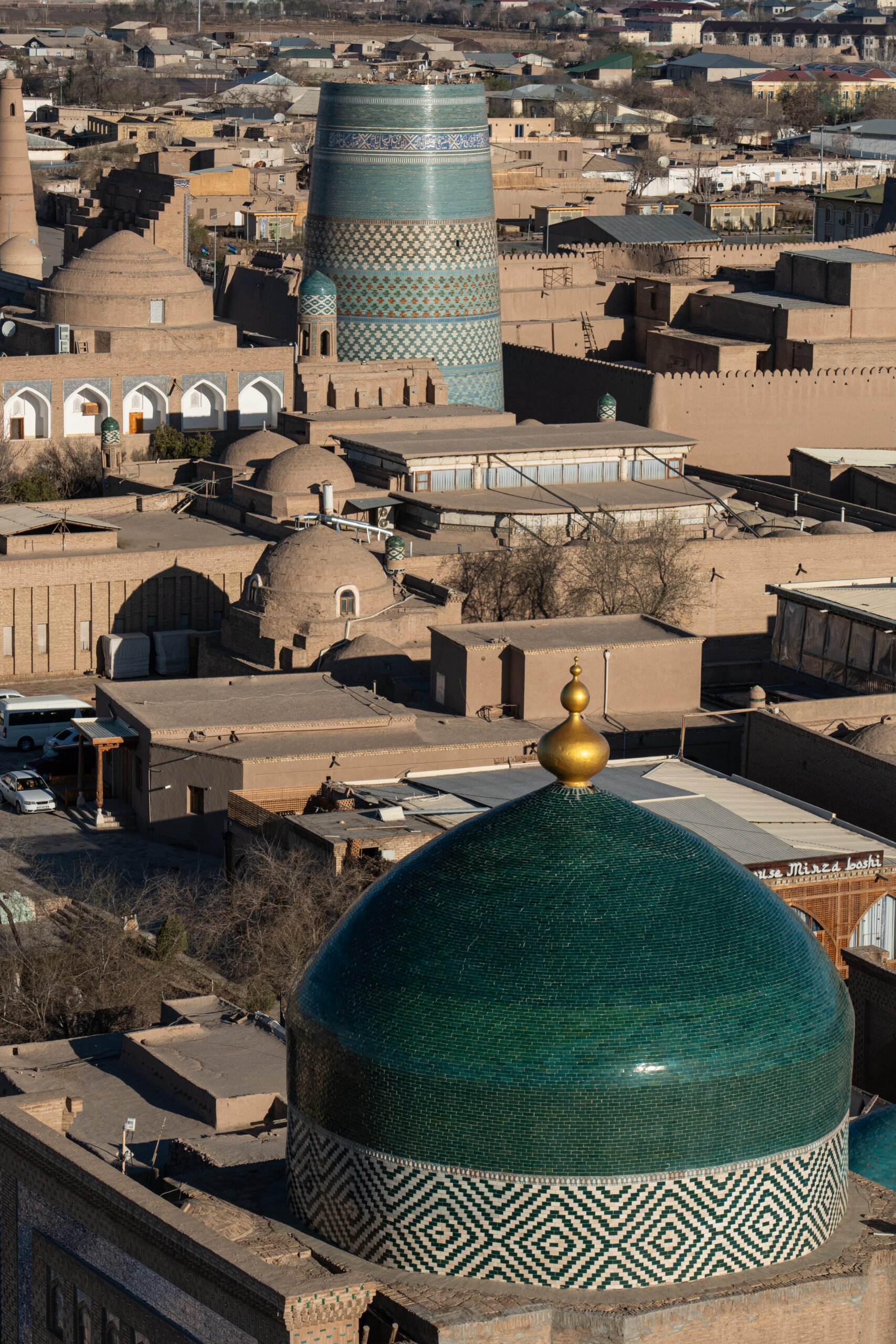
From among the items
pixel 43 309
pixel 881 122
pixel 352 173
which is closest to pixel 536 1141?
pixel 352 173

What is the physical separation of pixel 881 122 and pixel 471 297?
154ft

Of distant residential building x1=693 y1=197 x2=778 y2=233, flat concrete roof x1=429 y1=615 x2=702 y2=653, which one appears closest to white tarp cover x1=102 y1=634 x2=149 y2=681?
flat concrete roof x1=429 y1=615 x2=702 y2=653

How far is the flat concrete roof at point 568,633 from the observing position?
22047 mm

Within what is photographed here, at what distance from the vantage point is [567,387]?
112ft

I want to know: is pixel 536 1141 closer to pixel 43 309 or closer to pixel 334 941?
pixel 334 941

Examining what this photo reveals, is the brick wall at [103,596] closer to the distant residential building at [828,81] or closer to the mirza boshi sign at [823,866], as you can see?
the mirza boshi sign at [823,866]

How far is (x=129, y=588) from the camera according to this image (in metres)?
26.7

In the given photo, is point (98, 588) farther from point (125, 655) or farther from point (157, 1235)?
point (157, 1235)

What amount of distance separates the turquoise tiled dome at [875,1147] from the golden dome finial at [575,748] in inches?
89.2

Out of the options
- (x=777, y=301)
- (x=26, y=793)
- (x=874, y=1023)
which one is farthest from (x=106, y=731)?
(x=777, y=301)

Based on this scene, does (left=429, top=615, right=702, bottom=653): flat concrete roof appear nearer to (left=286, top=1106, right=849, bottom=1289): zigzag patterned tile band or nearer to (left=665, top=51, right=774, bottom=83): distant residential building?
(left=286, top=1106, right=849, bottom=1289): zigzag patterned tile band

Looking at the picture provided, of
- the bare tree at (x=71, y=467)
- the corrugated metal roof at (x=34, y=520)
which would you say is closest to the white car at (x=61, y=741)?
the corrugated metal roof at (x=34, y=520)

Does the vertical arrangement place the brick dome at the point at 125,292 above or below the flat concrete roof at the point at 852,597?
above

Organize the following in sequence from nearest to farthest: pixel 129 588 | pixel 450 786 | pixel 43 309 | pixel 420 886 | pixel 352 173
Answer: pixel 420 886 → pixel 450 786 → pixel 129 588 → pixel 352 173 → pixel 43 309
